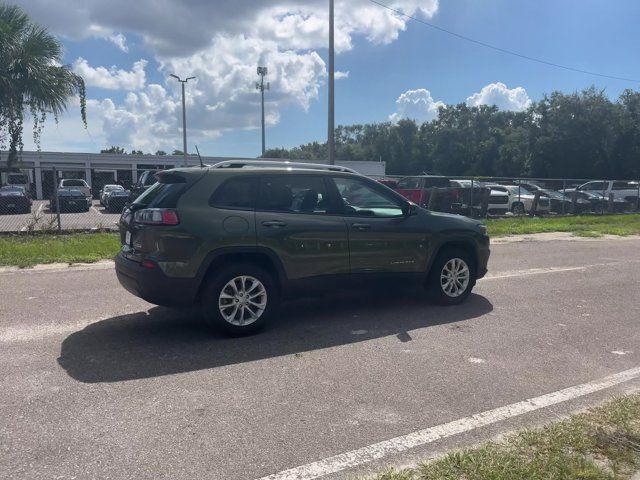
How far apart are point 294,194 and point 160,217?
4.69ft

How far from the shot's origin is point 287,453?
3293 millimetres

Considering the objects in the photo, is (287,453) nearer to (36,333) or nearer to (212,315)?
(212,315)

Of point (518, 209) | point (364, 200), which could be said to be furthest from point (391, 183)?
point (364, 200)

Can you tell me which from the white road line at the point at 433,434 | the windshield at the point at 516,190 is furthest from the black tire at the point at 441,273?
the windshield at the point at 516,190

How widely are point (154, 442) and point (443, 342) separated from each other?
3.11m

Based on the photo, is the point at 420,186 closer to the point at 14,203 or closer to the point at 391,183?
the point at 391,183

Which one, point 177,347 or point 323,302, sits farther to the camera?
point 323,302

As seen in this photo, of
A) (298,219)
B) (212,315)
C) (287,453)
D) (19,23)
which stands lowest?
(287,453)

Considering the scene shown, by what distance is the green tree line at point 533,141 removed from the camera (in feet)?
143

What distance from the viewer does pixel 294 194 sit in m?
5.83

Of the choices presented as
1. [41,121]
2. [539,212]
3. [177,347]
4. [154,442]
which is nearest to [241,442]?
[154,442]

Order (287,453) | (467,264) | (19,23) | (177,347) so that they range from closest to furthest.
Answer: (287,453) < (177,347) < (467,264) < (19,23)

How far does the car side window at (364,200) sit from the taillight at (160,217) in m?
1.91

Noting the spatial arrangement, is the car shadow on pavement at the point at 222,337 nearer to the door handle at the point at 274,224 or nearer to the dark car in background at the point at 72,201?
the door handle at the point at 274,224
